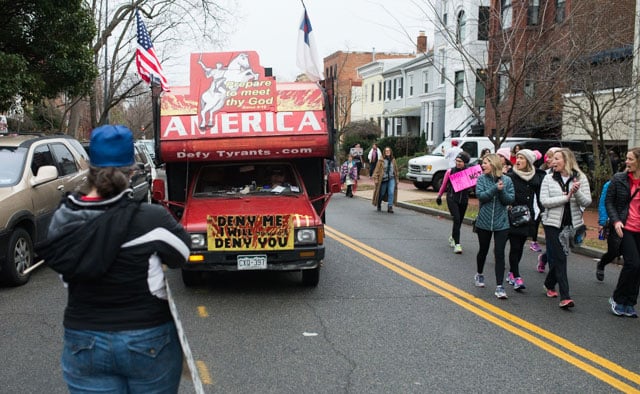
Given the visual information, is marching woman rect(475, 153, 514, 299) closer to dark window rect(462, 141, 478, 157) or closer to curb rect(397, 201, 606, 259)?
curb rect(397, 201, 606, 259)

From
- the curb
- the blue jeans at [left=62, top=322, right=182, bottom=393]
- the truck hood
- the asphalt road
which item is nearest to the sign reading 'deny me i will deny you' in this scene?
the truck hood

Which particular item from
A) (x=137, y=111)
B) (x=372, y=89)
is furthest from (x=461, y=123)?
(x=137, y=111)

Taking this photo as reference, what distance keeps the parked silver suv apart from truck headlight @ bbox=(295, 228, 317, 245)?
9.33 ft

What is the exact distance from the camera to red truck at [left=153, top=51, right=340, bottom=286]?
7020mm

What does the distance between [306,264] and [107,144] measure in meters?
4.68

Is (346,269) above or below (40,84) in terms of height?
below

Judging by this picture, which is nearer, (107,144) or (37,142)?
(107,144)

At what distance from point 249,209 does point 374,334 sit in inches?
91.0

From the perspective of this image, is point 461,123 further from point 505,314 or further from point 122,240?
point 122,240

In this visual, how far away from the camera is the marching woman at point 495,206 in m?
7.49

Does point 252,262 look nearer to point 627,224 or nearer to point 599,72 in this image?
point 627,224

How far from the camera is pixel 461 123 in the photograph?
33.1 m

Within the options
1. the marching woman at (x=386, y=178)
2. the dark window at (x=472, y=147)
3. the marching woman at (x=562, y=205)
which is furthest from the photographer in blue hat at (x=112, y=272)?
the dark window at (x=472, y=147)

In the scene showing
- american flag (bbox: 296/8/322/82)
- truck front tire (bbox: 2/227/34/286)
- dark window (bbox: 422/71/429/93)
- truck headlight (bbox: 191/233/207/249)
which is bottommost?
truck front tire (bbox: 2/227/34/286)
